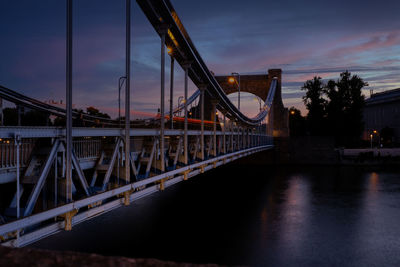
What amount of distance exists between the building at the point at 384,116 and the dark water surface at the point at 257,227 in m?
37.3

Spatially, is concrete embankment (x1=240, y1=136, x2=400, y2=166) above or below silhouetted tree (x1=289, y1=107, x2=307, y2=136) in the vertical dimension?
below

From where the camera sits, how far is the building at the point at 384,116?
65312mm

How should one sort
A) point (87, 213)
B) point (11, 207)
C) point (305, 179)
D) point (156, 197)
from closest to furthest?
point (11, 207)
point (87, 213)
point (156, 197)
point (305, 179)

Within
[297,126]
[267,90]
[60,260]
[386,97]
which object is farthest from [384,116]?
[60,260]

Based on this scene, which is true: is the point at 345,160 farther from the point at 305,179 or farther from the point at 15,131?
the point at 15,131

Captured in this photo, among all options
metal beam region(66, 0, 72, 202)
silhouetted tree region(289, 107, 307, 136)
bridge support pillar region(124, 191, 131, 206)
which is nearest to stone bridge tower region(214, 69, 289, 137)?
silhouetted tree region(289, 107, 307, 136)

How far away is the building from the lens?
65.3m

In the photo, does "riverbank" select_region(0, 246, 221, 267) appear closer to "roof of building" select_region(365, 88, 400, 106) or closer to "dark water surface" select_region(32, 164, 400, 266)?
"dark water surface" select_region(32, 164, 400, 266)

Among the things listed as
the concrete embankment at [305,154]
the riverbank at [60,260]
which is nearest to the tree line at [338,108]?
the concrete embankment at [305,154]

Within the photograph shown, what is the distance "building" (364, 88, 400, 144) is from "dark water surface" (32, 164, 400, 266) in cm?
3731

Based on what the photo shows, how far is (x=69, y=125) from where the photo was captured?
564 cm

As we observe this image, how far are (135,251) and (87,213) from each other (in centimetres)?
838

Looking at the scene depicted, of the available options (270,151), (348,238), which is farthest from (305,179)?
(348,238)

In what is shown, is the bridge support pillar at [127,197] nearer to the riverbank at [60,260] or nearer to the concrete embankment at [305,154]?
the riverbank at [60,260]
